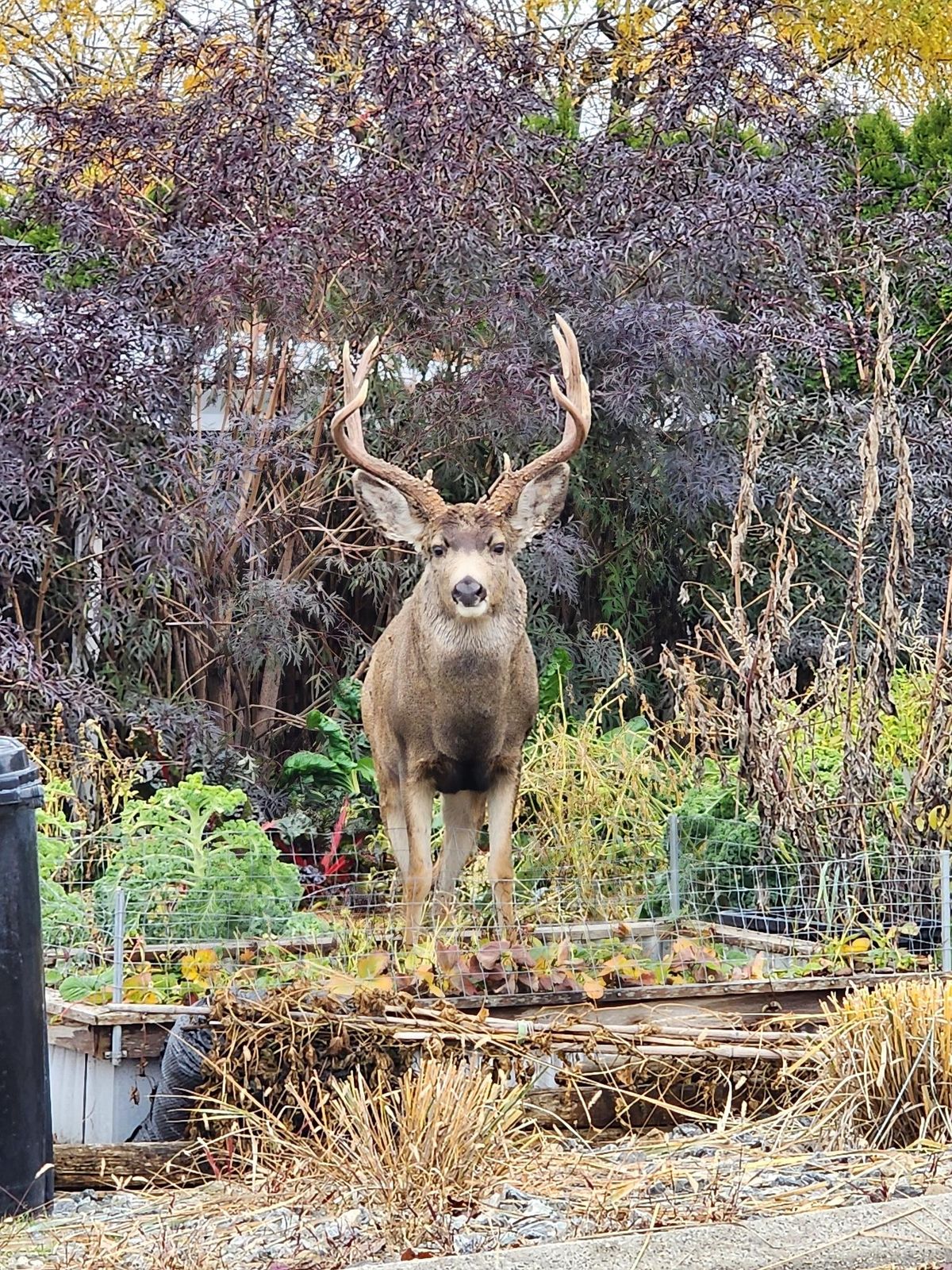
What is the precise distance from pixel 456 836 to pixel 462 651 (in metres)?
0.84

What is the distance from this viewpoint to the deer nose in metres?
5.65

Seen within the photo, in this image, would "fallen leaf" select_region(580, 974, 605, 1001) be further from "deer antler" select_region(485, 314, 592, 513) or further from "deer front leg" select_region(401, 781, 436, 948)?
"deer antler" select_region(485, 314, 592, 513)

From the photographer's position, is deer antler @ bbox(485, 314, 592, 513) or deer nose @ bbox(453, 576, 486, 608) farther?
deer antler @ bbox(485, 314, 592, 513)

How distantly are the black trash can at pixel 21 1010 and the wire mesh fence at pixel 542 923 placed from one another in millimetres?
852

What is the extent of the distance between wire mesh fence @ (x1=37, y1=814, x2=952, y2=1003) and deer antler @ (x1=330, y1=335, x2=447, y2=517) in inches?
52.5

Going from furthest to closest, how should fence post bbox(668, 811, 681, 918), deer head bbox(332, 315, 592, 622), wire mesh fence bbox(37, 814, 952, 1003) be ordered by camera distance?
fence post bbox(668, 811, 681, 918)
deer head bbox(332, 315, 592, 622)
wire mesh fence bbox(37, 814, 952, 1003)

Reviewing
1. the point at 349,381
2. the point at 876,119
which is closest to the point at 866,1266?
the point at 349,381

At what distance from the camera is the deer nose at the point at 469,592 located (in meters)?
5.65

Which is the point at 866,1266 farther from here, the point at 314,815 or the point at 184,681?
the point at 184,681

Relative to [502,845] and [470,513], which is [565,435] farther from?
[502,845]

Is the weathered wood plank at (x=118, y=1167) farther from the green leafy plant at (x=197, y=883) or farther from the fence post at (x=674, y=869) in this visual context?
the fence post at (x=674, y=869)

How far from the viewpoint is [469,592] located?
5.65 meters

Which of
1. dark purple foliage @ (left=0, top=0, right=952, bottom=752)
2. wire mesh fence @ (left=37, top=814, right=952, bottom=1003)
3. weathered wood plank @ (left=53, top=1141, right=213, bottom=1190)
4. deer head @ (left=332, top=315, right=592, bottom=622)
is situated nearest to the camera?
weathered wood plank @ (left=53, top=1141, right=213, bottom=1190)

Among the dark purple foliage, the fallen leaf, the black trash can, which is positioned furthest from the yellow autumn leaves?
the black trash can
